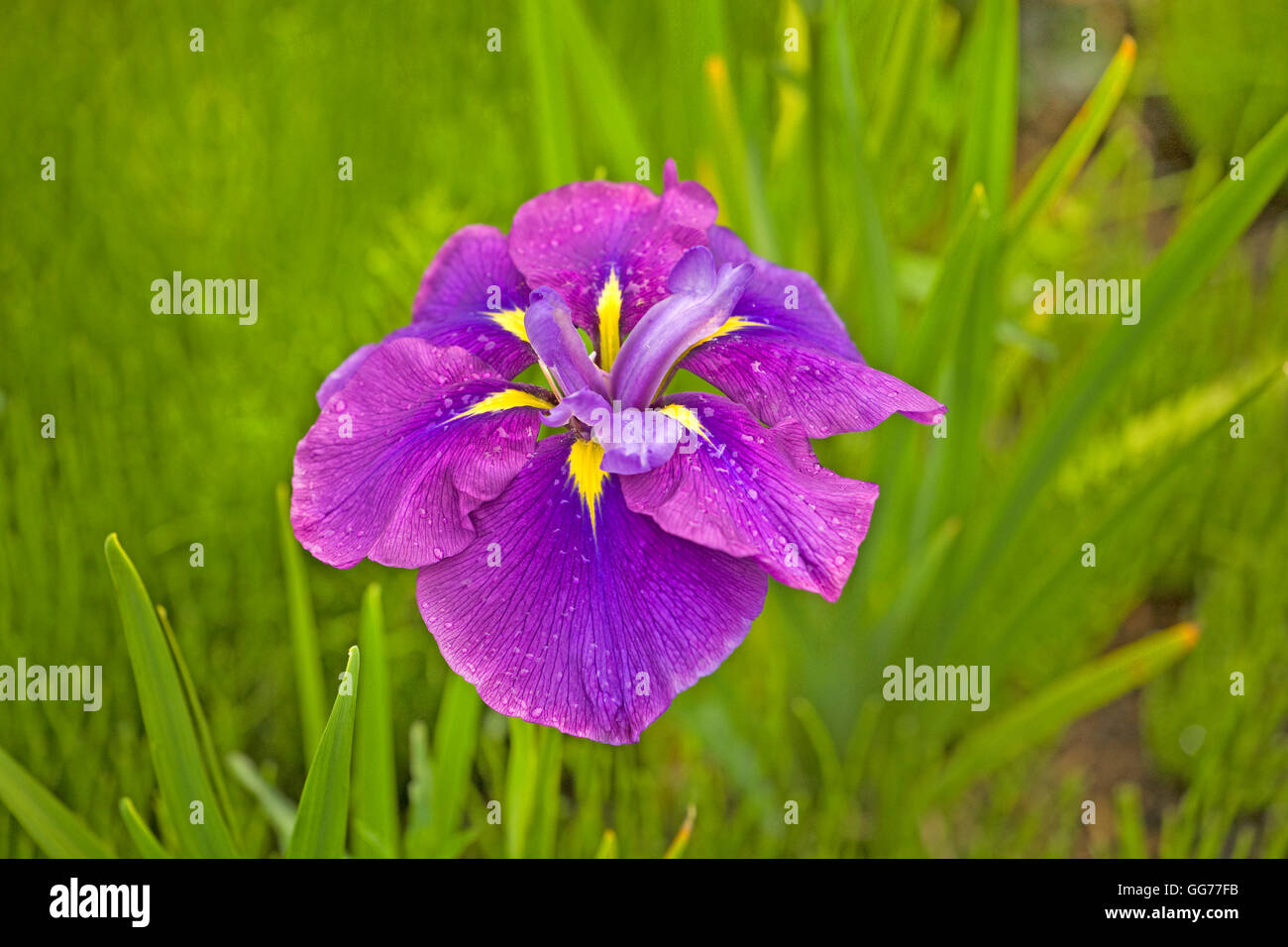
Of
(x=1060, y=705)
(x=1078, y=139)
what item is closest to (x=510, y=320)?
(x=1078, y=139)

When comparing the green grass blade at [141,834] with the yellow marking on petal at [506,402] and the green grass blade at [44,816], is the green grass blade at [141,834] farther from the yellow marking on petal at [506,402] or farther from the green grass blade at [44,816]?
the yellow marking on petal at [506,402]

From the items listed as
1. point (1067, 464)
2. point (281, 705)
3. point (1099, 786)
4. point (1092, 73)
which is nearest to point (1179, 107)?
point (1092, 73)

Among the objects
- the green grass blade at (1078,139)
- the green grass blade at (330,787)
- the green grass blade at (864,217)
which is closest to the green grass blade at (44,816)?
the green grass blade at (330,787)

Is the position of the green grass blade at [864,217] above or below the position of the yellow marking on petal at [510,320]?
above

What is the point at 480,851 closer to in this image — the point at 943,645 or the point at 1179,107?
the point at 943,645

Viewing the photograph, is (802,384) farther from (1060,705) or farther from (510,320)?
(1060,705)

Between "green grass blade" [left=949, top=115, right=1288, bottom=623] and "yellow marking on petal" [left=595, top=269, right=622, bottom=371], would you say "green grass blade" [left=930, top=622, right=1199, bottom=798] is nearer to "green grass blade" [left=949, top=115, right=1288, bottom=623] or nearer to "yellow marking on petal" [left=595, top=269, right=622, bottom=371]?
"green grass blade" [left=949, top=115, right=1288, bottom=623]

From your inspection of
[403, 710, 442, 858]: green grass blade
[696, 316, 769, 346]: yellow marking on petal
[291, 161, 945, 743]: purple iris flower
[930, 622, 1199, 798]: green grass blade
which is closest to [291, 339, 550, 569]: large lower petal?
[291, 161, 945, 743]: purple iris flower
